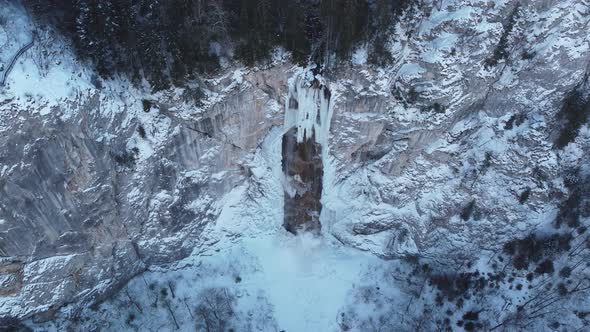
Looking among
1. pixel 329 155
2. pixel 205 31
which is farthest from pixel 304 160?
pixel 205 31

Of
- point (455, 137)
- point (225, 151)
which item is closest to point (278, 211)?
point (225, 151)

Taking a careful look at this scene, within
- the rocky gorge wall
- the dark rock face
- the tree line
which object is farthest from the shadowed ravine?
the tree line

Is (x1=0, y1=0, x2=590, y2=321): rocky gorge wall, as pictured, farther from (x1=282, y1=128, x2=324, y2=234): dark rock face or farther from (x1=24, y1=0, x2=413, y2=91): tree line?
(x1=24, y1=0, x2=413, y2=91): tree line

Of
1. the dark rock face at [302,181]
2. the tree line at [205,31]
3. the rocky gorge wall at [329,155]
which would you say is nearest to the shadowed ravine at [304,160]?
the dark rock face at [302,181]

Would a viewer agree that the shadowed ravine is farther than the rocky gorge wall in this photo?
Yes

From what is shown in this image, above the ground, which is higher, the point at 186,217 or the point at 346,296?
the point at 186,217

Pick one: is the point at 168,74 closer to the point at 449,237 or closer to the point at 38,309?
the point at 38,309
